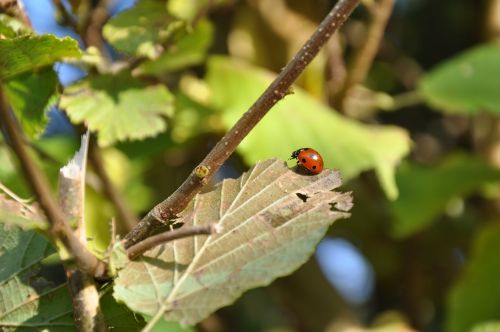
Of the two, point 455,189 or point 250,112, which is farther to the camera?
point 455,189

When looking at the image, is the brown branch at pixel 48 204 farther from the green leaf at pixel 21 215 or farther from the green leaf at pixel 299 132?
the green leaf at pixel 299 132

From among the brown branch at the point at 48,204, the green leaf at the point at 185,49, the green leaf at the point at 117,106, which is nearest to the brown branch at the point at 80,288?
the brown branch at the point at 48,204

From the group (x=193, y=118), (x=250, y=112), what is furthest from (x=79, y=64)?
(x=250, y=112)

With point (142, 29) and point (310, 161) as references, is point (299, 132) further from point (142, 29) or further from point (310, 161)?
point (310, 161)

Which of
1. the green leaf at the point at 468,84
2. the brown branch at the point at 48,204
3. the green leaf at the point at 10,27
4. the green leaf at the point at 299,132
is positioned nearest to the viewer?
the brown branch at the point at 48,204

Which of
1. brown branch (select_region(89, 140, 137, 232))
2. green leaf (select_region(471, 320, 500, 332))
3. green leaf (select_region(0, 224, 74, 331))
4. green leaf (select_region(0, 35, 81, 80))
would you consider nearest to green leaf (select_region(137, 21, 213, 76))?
brown branch (select_region(89, 140, 137, 232))

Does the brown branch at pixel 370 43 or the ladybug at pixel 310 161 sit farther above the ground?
the brown branch at pixel 370 43

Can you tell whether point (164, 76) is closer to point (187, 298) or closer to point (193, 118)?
point (193, 118)

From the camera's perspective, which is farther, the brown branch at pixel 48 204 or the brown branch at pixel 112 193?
the brown branch at pixel 112 193
